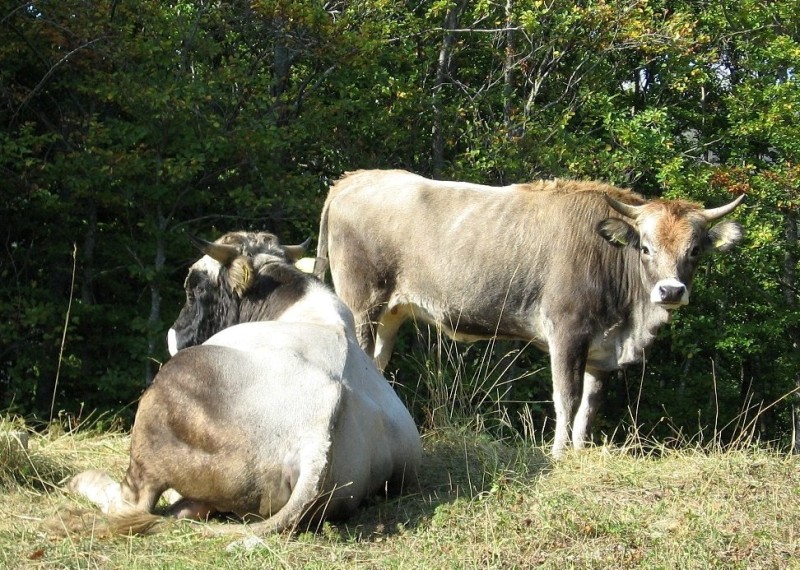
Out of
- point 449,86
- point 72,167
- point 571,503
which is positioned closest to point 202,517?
point 571,503

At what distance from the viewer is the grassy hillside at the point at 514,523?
5.15 meters

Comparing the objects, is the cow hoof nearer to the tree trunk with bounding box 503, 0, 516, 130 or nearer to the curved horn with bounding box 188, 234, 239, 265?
the curved horn with bounding box 188, 234, 239, 265

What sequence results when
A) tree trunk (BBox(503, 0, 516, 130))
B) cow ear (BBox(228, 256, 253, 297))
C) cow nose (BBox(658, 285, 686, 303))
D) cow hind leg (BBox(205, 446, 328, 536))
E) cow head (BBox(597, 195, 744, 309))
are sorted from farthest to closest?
1. tree trunk (BBox(503, 0, 516, 130))
2. cow head (BBox(597, 195, 744, 309))
3. cow nose (BBox(658, 285, 686, 303))
4. cow ear (BBox(228, 256, 253, 297))
5. cow hind leg (BBox(205, 446, 328, 536))

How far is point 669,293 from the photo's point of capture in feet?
28.1

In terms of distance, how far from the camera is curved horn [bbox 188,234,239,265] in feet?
23.7

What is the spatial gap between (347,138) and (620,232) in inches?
352

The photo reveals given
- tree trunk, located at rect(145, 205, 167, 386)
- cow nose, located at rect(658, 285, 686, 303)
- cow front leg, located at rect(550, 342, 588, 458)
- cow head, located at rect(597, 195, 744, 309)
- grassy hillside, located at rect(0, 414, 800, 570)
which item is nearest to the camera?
grassy hillside, located at rect(0, 414, 800, 570)

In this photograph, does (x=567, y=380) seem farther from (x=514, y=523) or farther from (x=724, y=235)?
(x=514, y=523)

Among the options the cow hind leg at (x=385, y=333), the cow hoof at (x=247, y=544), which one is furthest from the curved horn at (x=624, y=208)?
the cow hoof at (x=247, y=544)

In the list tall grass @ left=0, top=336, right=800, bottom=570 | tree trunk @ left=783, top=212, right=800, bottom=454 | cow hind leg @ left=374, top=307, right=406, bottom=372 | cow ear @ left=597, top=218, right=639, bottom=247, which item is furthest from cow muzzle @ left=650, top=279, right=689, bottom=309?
tree trunk @ left=783, top=212, right=800, bottom=454

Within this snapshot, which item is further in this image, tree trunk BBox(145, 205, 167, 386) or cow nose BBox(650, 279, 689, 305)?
tree trunk BBox(145, 205, 167, 386)

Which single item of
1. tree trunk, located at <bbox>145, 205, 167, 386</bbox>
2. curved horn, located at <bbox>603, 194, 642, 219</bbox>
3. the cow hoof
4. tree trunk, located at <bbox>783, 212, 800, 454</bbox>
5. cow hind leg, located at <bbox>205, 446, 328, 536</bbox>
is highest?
curved horn, located at <bbox>603, 194, 642, 219</bbox>

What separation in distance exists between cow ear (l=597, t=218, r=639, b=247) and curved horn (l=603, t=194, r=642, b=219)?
11 cm

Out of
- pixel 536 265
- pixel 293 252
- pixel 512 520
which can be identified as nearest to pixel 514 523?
pixel 512 520
